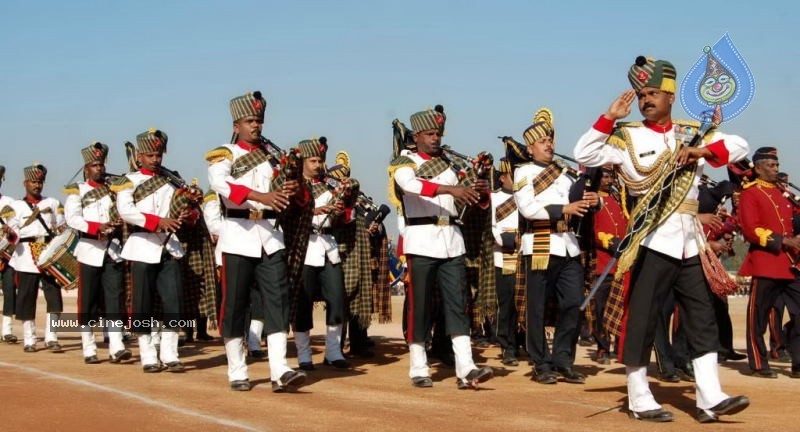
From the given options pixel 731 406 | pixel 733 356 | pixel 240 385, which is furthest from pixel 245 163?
pixel 733 356

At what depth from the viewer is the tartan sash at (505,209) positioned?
469 inches

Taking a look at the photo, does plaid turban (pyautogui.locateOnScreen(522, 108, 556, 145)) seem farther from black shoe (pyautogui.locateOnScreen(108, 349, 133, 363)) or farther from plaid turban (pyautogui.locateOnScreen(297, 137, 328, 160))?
black shoe (pyautogui.locateOnScreen(108, 349, 133, 363))

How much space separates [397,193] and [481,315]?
2.02m

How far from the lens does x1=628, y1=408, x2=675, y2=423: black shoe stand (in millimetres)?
7477

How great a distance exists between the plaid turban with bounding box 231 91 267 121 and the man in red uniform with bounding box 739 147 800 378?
17.2 feet

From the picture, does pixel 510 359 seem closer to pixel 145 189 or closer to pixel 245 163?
pixel 245 163

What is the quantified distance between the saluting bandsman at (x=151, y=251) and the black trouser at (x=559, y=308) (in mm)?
→ 3631

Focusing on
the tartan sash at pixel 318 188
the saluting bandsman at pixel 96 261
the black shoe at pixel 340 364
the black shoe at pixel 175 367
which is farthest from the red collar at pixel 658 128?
the saluting bandsman at pixel 96 261

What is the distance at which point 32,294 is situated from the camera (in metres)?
14.6

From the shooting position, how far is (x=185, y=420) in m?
7.38

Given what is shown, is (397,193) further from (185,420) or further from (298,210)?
(185,420)

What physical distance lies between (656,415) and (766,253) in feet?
13.7

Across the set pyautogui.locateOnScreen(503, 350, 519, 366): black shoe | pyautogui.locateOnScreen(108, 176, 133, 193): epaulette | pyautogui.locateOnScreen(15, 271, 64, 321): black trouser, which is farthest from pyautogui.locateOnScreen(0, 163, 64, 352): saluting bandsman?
pyautogui.locateOnScreen(503, 350, 519, 366): black shoe

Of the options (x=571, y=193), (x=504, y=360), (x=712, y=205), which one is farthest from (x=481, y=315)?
(x=712, y=205)
